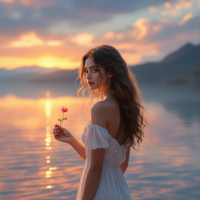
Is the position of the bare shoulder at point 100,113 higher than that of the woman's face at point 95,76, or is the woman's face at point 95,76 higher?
the woman's face at point 95,76

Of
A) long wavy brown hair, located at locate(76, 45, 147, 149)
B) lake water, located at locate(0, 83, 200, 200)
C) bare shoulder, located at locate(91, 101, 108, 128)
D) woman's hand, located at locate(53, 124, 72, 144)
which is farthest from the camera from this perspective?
lake water, located at locate(0, 83, 200, 200)

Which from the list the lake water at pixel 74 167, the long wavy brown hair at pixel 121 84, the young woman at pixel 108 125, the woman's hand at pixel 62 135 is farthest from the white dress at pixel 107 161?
the lake water at pixel 74 167

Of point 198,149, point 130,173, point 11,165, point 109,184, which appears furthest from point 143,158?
point 109,184

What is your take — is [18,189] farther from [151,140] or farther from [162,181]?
[151,140]

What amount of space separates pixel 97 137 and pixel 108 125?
0.11 m

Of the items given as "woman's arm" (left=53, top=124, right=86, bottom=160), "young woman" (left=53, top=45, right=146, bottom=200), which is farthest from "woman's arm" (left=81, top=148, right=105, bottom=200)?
"woman's arm" (left=53, top=124, right=86, bottom=160)

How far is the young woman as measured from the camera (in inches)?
Answer: 73.7

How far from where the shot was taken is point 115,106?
1.91m

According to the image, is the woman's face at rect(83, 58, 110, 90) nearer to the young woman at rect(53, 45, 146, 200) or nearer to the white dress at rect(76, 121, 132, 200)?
the young woman at rect(53, 45, 146, 200)

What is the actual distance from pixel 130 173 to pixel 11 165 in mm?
2409

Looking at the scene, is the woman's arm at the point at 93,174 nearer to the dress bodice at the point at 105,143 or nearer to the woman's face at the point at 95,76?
the dress bodice at the point at 105,143

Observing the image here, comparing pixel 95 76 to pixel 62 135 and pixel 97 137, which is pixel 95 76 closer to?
pixel 97 137

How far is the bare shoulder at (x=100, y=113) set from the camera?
1832 millimetres

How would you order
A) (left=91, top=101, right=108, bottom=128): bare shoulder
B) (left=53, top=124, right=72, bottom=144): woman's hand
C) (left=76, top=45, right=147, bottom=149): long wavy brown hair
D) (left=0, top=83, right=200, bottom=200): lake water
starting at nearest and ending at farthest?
(left=91, top=101, right=108, bottom=128): bare shoulder < (left=76, top=45, right=147, bottom=149): long wavy brown hair < (left=53, top=124, right=72, bottom=144): woman's hand < (left=0, top=83, right=200, bottom=200): lake water
